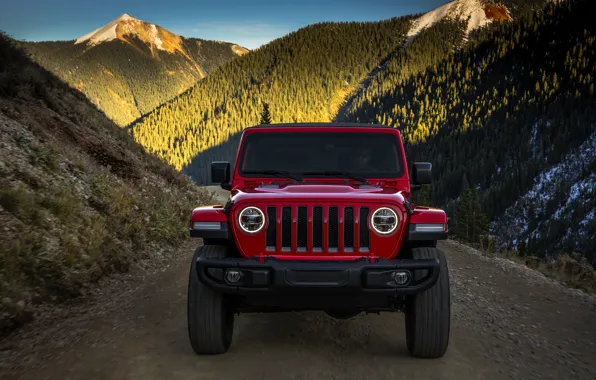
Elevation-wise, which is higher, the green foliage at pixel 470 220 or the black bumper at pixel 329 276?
the black bumper at pixel 329 276

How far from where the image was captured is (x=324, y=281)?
4.12 metres

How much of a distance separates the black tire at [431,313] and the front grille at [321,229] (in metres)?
0.52

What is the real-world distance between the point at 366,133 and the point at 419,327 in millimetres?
2336

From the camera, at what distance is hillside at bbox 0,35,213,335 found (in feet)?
22.1

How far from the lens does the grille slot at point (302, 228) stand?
4383 mm

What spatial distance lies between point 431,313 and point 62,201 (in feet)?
23.6

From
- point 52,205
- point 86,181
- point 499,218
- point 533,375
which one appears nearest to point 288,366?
point 533,375

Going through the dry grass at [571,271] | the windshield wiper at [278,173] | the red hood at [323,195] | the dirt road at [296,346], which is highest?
the windshield wiper at [278,173]

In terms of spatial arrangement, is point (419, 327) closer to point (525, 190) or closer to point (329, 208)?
point (329, 208)

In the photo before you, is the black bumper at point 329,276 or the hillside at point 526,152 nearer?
the black bumper at point 329,276

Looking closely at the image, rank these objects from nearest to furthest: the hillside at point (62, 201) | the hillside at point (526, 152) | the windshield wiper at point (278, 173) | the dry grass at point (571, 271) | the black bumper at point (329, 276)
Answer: the black bumper at point (329, 276) < the windshield wiper at point (278, 173) < the hillside at point (62, 201) < the dry grass at point (571, 271) < the hillside at point (526, 152)

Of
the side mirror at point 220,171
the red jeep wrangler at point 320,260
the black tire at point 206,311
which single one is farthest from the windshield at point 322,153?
the black tire at point 206,311

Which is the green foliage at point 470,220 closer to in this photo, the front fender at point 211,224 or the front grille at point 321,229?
the front grille at point 321,229

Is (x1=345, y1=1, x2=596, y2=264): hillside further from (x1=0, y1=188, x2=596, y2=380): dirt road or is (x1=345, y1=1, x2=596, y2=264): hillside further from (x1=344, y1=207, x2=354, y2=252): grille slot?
(x1=344, y1=207, x2=354, y2=252): grille slot
